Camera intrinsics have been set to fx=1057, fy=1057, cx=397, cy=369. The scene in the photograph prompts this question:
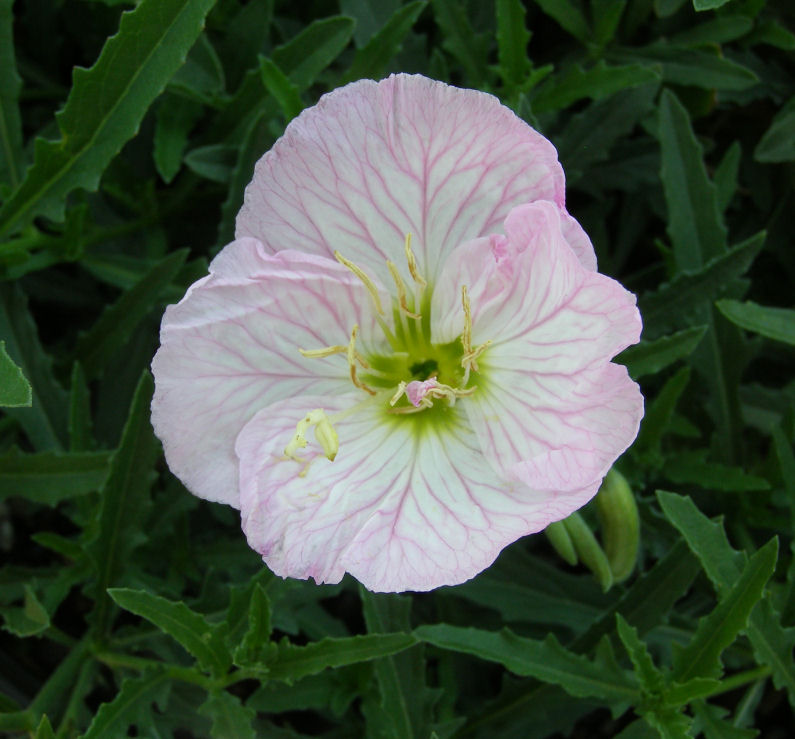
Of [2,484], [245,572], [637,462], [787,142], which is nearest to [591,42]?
[787,142]

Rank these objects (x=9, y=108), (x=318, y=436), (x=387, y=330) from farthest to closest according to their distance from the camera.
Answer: (x=9, y=108), (x=387, y=330), (x=318, y=436)

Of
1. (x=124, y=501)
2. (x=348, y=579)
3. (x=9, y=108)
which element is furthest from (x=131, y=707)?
(x=9, y=108)

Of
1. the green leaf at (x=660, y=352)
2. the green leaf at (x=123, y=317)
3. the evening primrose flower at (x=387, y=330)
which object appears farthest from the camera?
the green leaf at (x=123, y=317)

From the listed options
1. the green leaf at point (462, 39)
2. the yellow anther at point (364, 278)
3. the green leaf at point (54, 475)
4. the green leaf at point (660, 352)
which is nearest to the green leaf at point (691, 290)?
the green leaf at point (660, 352)

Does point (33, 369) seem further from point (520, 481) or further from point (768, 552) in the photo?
point (768, 552)

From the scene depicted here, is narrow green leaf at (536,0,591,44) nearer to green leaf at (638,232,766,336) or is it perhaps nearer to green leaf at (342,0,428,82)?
green leaf at (342,0,428,82)

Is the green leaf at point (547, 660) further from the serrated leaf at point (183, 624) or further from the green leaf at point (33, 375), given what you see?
the green leaf at point (33, 375)

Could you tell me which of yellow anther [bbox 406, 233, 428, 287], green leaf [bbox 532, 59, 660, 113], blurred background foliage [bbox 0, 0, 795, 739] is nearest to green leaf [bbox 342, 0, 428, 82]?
blurred background foliage [bbox 0, 0, 795, 739]

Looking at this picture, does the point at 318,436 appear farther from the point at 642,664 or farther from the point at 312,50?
the point at 312,50
